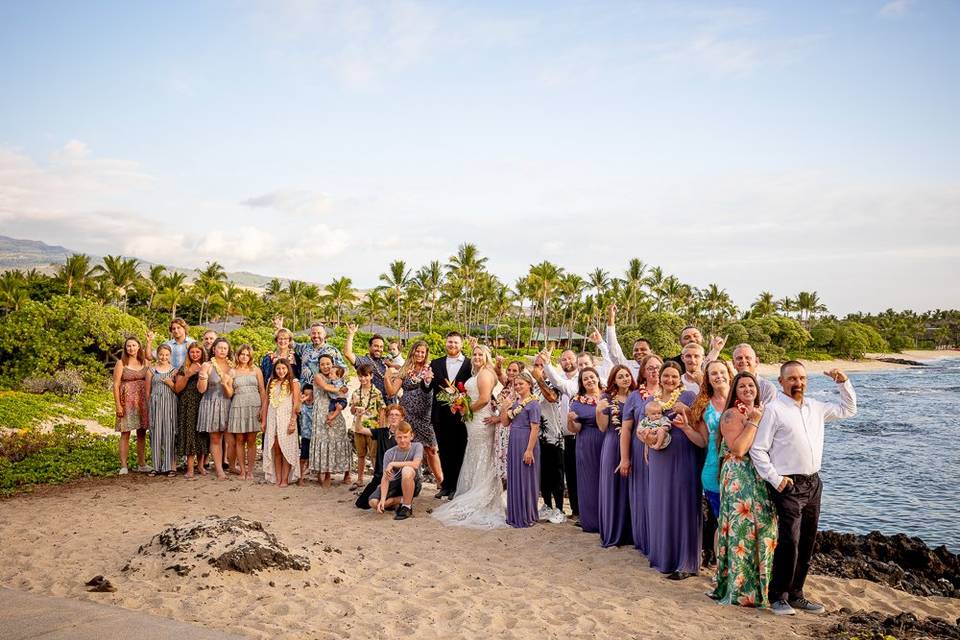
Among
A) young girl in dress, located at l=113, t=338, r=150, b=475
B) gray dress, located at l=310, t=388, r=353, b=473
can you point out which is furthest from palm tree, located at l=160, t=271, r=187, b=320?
gray dress, located at l=310, t=388, r=353, b=473

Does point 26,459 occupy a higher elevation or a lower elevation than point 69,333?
lower

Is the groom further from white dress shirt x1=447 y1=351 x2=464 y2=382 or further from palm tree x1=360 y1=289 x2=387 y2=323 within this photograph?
palm tree x1=360 y1=289 x2=387 y2=323

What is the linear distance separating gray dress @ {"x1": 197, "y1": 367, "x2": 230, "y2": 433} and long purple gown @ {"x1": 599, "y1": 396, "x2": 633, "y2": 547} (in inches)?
222

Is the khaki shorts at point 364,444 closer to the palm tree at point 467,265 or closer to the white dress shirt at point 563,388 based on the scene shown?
the white dress shirt at point 563,388

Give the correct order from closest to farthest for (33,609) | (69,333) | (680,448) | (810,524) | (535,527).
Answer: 1. (33,609)
2. (810,524)
3. (680,448)
4. (535,527)
5. (69,333)

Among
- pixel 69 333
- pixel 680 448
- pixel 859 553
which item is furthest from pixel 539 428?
pixel 69 333

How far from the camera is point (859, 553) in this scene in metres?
8.59

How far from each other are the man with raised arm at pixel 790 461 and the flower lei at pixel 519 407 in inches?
121

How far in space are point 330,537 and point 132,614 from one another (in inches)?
123

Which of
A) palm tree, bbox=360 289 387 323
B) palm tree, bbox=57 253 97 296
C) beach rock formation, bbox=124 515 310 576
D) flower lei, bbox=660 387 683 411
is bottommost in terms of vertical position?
beach rock formation, bbox=124 515 310 576

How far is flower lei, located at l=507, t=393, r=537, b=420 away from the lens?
7.94 meters

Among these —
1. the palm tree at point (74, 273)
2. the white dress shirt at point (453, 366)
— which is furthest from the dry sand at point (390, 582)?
the palm tree at point (74, 273)

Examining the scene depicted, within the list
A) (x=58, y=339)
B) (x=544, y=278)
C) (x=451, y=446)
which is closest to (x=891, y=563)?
(x=451, y=446)

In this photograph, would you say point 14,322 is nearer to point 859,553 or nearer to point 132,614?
point 132,614
